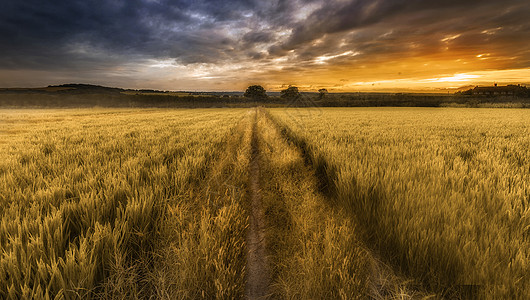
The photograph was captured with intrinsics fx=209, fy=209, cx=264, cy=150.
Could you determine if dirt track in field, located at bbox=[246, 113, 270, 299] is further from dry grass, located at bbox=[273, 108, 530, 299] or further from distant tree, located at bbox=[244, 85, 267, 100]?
distant tree, located at bbox=[244, 85, 267, 100]

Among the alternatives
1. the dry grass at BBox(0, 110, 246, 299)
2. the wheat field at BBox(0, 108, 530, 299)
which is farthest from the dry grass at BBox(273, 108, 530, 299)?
the dry grass at BBox(0, 110, 246, 299)

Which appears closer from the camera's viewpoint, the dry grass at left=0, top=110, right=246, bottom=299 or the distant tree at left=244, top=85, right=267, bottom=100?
the dry grass at left=0, top=110, right=246, bottom=299

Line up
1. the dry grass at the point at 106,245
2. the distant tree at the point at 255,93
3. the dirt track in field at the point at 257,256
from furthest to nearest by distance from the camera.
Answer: the distant tree at the point at 255,93 < the dirt track in field at the point at 257,256 < the dry grass at the point at 106,245

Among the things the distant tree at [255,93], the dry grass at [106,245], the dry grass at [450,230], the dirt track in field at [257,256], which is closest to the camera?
the dry grass at [106,245]

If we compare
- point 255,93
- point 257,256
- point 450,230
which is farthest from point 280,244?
point 255,93

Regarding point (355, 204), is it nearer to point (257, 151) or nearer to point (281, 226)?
point (281, 226)

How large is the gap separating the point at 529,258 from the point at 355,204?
153 cm

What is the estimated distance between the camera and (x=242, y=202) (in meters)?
→ 3.34

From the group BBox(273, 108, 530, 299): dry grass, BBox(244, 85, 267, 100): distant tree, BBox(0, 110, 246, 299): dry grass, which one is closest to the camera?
BBox(0, 110, 246, 299): dry grass

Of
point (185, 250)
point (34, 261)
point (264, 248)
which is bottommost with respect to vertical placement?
point (264, 248)

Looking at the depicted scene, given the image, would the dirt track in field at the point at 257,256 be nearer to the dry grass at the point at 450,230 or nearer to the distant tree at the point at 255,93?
the dry grass at the point at 450,230

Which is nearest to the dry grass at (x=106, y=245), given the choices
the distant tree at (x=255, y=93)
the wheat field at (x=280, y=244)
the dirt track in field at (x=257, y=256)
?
the wheat field at (x=280, y=244)

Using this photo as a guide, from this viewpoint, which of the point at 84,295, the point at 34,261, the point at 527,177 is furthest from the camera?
the point at 527,177

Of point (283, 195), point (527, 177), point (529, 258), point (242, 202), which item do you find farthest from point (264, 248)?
point (527, 177)
